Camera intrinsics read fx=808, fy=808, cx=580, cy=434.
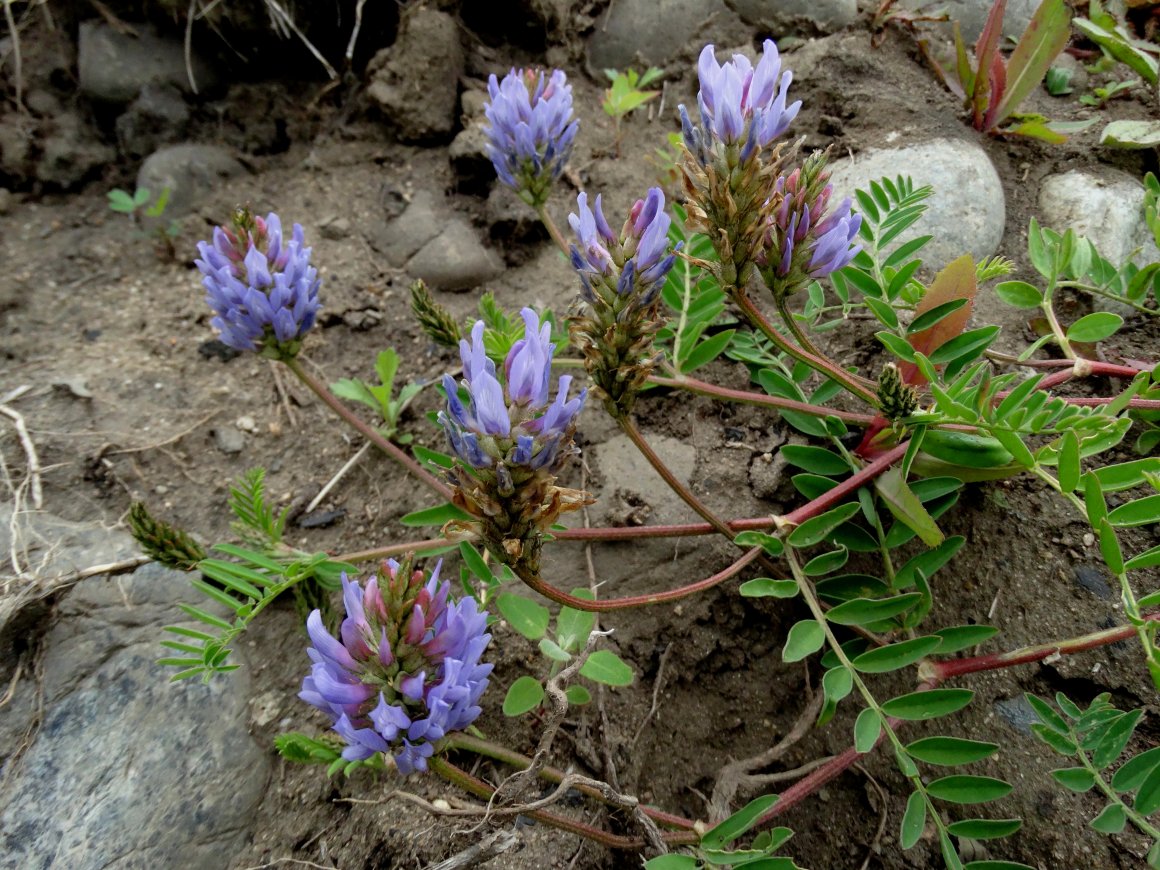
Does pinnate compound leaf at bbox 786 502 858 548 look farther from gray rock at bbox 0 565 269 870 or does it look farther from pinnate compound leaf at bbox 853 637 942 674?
gray rock at bbox 0 565 269 870

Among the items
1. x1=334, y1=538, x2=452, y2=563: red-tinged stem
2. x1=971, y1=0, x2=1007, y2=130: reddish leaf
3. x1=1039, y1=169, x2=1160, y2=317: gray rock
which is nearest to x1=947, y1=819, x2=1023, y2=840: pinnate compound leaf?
x1=334, y1=538, x2=452, y2=563: red-tinged stem

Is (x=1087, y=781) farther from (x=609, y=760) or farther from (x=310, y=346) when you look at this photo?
(x=310, y=346)

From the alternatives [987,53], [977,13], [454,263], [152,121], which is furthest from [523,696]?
[977,13]

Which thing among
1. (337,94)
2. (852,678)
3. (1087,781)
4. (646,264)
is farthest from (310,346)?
(1087,781)

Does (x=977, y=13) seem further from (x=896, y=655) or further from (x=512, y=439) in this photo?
(x=512, y=439)

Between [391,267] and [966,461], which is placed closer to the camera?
[966,461]

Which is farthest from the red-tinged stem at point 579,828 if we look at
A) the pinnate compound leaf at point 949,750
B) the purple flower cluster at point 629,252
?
the purple flower cluster at point 629,252
